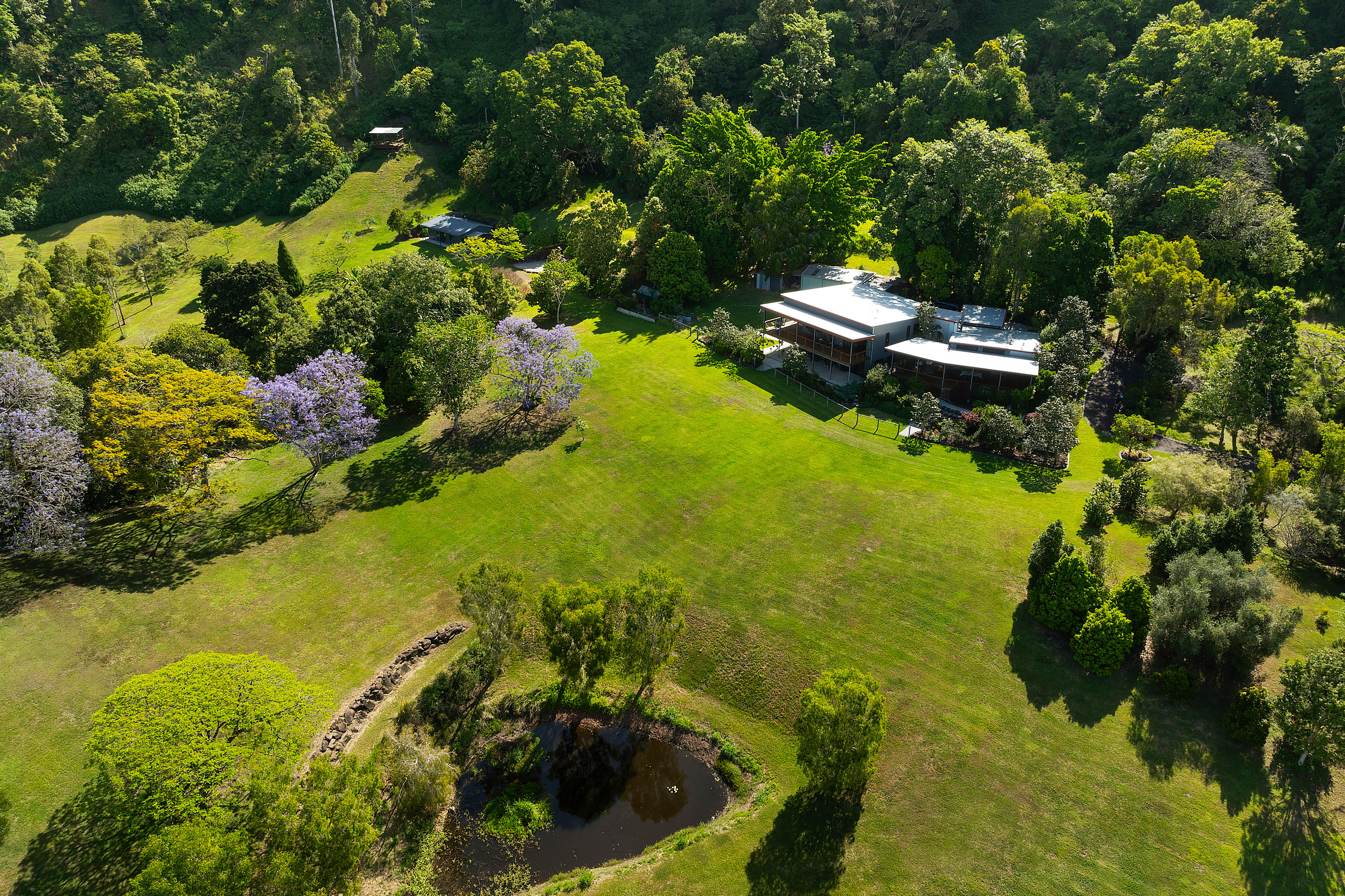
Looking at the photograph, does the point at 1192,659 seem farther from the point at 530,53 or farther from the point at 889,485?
the point at 530,53

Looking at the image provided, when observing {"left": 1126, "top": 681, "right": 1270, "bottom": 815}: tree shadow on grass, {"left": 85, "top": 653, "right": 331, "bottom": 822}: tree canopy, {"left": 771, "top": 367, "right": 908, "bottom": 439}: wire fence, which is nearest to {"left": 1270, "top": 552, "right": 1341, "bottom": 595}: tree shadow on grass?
{"left": 1126, "top": 681, "right": 1270, "bottom": 815}: tree shadow on grass

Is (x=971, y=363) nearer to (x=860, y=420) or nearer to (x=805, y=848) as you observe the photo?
(x=860, y=420)

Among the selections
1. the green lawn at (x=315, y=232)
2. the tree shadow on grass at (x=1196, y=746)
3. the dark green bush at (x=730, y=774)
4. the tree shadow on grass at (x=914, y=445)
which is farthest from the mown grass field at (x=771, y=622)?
the green lawn at (x=315, y=232)

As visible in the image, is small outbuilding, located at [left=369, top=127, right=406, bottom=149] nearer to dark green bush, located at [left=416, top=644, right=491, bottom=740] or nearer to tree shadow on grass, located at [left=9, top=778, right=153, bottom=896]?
dark green bush, located at [left=416, top=644, right=491, bottom=740]

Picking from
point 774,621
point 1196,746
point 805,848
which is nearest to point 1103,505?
point 1196,746

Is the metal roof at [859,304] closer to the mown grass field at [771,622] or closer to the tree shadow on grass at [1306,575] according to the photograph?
the mown grass field at [771,622]

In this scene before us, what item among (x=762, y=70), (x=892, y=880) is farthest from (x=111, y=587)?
(x=762, y=70)
